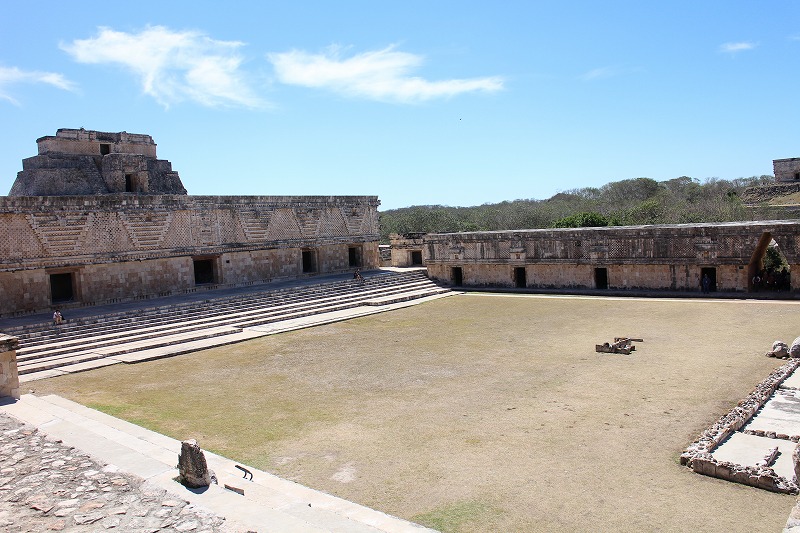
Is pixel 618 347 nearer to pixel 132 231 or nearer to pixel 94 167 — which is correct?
pixel 132 231

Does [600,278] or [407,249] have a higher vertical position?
[407,249]

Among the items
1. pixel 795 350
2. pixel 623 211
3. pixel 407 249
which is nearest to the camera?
pixel 795 350

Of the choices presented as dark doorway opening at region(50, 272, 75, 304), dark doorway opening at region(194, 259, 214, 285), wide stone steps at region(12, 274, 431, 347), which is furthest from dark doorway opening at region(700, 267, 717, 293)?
dark doorway opening at region(50, 272, 75, 304)

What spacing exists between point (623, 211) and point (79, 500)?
31.8 metres

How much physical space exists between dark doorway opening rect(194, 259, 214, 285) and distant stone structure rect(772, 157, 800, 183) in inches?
1338

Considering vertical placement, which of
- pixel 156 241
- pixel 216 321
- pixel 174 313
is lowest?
pixel 216 321

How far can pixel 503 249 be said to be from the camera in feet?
66.3

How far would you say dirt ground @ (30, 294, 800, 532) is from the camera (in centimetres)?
525

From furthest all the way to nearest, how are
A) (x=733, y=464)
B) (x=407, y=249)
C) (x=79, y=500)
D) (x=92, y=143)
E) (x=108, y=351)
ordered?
(x=407, y=249), (x=92, y=143), (x=108, y=351), (x=733, y=464), (x=79, y=500)

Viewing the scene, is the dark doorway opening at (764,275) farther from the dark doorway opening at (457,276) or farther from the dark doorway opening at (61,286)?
the dark doorway opening at (61,286)

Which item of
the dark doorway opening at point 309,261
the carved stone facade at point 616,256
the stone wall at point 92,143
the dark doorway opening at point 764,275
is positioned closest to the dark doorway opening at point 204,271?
the dark doorway opening at point 309,261

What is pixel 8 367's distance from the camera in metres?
8.45

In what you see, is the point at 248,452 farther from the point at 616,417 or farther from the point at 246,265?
the point at 246,265

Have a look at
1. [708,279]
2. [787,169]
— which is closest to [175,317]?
[708,279]
